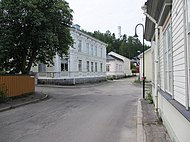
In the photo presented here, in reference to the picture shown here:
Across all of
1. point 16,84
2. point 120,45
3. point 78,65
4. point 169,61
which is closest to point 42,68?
point 78,65

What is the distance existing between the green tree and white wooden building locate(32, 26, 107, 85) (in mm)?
7294

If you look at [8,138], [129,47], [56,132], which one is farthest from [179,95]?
[129,47]

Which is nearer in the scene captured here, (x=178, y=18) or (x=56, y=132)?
(x=178, y=18)

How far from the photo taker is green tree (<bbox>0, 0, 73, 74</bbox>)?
66.1 feet

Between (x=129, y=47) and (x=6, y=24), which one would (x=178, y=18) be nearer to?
(x=6, y=24)

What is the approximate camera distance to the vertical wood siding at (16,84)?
59.0 ft

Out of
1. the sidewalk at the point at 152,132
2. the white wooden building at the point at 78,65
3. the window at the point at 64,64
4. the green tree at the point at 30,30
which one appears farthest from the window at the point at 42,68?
the sidewalk at the point at 152,132

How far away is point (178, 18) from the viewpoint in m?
5.62

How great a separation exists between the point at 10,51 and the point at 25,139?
14.2 m

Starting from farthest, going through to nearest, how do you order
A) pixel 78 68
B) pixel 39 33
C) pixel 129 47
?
pixel 129 47 < pixel 78 68 < pixel 39 33

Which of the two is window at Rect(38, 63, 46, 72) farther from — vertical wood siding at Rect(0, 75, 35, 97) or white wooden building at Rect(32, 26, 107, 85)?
vertical wood siding at Rect(0, 75, 35, 97)

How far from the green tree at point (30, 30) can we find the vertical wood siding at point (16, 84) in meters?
1.39

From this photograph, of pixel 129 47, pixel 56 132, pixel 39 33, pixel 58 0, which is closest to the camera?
pixel 56 132

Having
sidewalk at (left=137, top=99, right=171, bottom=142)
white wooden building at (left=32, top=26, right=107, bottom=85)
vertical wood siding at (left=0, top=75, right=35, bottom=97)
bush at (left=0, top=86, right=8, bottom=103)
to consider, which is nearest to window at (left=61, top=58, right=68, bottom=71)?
white wooden building at (left=32, top=26, right=107, bottom=85)
